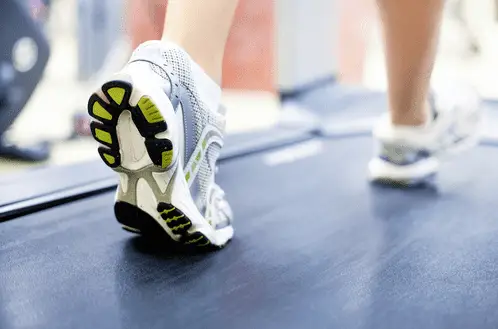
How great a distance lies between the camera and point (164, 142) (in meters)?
0.85

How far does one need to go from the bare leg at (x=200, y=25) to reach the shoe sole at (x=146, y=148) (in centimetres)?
18

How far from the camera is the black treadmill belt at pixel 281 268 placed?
2.56 feet

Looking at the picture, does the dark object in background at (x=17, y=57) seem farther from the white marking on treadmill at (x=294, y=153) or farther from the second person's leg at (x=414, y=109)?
the second person's leg at (x=414, y=109)

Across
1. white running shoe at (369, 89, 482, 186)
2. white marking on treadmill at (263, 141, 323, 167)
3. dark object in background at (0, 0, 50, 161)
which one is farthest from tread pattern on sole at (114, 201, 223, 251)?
dark object in background at (0, 0, 50, 161)

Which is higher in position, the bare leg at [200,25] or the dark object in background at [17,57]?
the bare leg at [200,25]

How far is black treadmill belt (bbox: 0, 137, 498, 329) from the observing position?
2.56 ft

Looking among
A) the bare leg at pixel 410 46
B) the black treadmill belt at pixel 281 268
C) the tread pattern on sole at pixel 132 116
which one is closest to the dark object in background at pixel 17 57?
the black treadmill belt at pixel 281 268

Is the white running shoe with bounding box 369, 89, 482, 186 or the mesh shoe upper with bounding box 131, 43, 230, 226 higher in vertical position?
the mesh shoe upper with bounding box 131, 43, 230, 226

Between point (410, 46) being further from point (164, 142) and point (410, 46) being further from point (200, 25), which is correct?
point (164, 142)

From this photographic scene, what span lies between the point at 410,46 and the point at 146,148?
2.56 ft

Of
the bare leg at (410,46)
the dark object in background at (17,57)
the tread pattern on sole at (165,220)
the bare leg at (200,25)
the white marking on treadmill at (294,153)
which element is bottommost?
the white marking on treadmill at (294,153)

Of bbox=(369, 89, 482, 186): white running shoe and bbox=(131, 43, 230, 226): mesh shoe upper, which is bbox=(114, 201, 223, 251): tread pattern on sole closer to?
bbox=(131, 43, 230, 226): mesh shoe upper

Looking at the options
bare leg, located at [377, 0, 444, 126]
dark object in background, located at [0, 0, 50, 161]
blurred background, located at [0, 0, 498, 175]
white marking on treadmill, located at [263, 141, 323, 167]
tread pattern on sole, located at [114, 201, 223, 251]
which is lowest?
blurred background, located at [0, 0, 498, 175]

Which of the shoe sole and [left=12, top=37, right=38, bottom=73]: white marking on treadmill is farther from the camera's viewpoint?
[left=12, top=37, right=38, bottom=73]: white marking on treadmill
